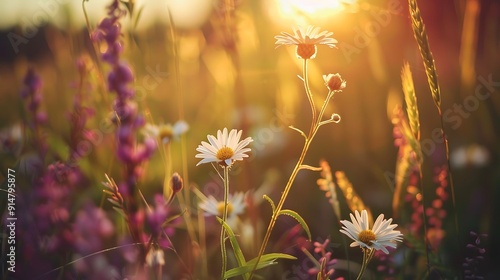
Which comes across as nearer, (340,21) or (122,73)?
(122,73)

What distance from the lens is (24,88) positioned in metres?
1.29

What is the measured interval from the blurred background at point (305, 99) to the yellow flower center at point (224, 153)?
26cm

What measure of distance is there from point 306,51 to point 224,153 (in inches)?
7.5

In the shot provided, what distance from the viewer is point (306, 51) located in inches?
31.5

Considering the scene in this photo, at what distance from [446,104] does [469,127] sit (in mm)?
495

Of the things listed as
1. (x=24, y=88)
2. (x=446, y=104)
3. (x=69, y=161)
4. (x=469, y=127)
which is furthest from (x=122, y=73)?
(x=446, y=104)

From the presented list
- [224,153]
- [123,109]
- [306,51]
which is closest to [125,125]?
[123,109]

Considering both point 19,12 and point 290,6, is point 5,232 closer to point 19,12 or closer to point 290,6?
point 19,12

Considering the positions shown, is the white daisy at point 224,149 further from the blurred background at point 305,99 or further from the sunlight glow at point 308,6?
the sunlight glow at point 308,6

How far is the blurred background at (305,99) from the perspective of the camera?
1.33 metres

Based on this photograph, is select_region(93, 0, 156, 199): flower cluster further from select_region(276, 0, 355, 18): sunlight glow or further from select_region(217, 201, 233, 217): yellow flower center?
select_region(276, 0, 355, 18): sunlight glow

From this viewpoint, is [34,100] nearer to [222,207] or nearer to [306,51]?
[222,207]

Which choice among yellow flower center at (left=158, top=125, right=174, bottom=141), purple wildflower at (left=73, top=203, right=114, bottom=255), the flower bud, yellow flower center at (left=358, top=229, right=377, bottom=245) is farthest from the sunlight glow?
purple wildflower at (left=73, top=203, right=114, bottom=255)

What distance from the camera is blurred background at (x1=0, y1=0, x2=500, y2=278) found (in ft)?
4.35
